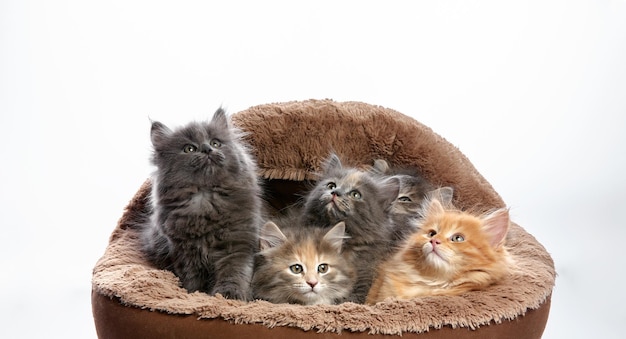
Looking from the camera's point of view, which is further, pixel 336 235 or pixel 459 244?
pixel 336 235

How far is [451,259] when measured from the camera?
6.96 feet

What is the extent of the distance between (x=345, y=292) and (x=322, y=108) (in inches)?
42.1

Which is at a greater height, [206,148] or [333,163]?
[206,148]

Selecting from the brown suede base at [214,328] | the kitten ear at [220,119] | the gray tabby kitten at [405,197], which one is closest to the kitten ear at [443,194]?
the gray tabby kitten at [405,197]

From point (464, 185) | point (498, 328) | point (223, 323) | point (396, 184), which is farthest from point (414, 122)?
point (223, 323)

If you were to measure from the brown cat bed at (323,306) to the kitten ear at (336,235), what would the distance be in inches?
14.2

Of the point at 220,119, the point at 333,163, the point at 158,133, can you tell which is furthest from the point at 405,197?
the point at 158,133

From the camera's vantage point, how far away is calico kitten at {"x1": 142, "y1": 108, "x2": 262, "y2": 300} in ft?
7.47

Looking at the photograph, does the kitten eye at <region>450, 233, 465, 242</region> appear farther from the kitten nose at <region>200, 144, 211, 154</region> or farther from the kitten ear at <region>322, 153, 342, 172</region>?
the kitten nose at <region>200, 144, 211, 154</region>

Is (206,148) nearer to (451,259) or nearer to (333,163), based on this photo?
(333,163)

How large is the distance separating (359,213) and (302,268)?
1.01 feet

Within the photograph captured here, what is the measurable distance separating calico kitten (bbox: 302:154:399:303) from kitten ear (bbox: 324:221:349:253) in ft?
0.29

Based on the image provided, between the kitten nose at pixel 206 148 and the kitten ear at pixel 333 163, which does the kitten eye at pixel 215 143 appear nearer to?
the kitten nose at pixel 206 148

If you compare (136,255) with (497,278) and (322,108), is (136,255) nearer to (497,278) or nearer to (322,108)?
(322,108)
